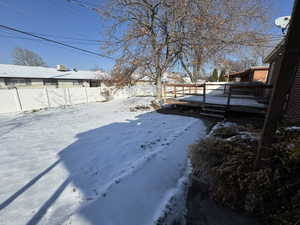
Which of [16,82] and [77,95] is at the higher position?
[16,82]

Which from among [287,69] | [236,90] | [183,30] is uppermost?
[183,30]

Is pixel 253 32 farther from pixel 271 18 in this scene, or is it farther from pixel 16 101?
pixel 16 101

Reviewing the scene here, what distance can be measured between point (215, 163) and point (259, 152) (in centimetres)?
56

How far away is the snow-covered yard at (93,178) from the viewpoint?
1.63 metres

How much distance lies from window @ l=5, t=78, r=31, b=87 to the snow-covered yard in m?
12.6

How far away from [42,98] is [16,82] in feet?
20.4

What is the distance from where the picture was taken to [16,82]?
41.9ft

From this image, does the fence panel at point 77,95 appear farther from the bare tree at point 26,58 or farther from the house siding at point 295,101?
the bare tree at point 26,58

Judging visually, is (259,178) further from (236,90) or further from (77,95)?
(77,95)

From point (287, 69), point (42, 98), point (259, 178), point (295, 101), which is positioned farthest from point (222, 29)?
point (42, 98)

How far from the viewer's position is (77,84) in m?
17.0

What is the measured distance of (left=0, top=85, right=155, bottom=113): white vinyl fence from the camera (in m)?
8.24

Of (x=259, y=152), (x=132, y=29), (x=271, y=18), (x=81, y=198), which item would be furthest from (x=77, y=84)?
(x=271, y=18)

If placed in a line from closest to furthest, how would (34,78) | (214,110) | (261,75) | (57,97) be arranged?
(214,110)
(57,97)
(261,75)
(34,78)
